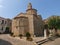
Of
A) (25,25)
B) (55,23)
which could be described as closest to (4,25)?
(25,25)

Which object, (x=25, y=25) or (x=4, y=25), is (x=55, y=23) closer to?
(x=25, y=25)

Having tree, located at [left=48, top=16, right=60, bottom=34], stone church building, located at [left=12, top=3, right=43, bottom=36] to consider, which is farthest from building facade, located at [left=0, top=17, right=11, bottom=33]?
tree, located at [left=48, top=16, right=60, bottom=34]

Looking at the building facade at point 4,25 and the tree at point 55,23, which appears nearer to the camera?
the tree at point 55,23

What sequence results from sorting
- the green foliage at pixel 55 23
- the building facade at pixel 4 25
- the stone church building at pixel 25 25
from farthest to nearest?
the building facade at pixel 4 25 < the stone church building at pixel 25 25 < the green foliage at pixel 55 23

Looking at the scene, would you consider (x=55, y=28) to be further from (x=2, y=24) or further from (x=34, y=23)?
(x=2, y=24)

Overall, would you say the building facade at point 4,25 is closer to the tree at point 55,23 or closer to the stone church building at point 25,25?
the stone church building at point 25,25

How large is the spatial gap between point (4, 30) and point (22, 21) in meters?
19.7

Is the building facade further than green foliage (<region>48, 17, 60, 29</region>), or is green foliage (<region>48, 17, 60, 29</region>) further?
the building facade

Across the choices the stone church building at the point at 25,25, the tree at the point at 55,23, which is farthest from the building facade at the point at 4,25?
the tree at the point at 55,23

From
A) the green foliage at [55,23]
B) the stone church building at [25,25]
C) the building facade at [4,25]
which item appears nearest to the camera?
the green foliage at [55,23]

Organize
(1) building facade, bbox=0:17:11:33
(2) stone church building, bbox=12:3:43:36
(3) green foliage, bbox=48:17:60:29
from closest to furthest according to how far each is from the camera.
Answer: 1. (3) green foliage, bbox=48:17:60:29
2. (2) stone church building, bbox=12:3:43:36
3. (1) building facade, bbox=0:17:11:33

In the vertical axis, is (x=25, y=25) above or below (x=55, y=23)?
below

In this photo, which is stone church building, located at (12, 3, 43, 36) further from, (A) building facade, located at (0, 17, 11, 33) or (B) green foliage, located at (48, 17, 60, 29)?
(A) building facade, located at (0, 17, 11, 33)

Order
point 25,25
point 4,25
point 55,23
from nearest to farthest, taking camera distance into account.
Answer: point 55,23 < point 25,25 < point 4,25
